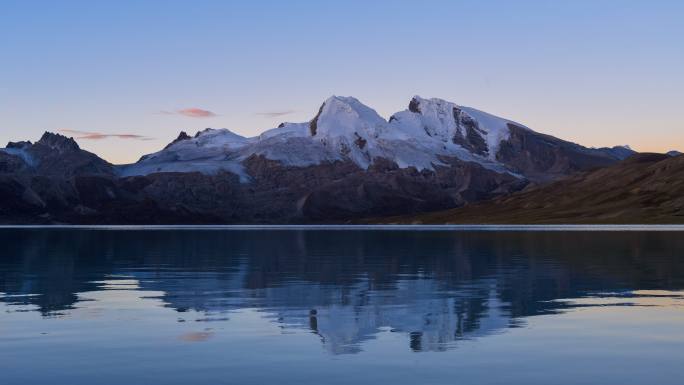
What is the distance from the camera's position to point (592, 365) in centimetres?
2839

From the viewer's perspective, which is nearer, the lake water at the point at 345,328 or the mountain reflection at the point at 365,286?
the lake water at the point at 345,328

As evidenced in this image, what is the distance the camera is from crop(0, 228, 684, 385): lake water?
27234 millimetres

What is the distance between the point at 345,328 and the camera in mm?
37312

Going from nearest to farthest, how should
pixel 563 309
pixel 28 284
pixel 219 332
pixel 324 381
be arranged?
pixel 324 381 → pixel 219 332 → pixel 563 309 → pixel 28 284

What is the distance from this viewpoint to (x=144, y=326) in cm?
3853

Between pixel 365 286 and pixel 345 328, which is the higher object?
pixel 365 286

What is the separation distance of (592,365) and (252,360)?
35.4ft

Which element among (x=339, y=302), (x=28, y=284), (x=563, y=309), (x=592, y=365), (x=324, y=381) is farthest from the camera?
(x=28, y=284)

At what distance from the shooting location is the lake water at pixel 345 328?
2723 cm

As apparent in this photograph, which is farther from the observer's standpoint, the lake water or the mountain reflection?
the mountain reflection

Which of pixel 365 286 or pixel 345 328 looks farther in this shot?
pixel 365 286

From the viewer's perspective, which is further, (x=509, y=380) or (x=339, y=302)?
(x=339, y=302)

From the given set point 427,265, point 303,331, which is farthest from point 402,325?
point 427,265

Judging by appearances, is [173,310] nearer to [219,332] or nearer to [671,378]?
[219,332]
